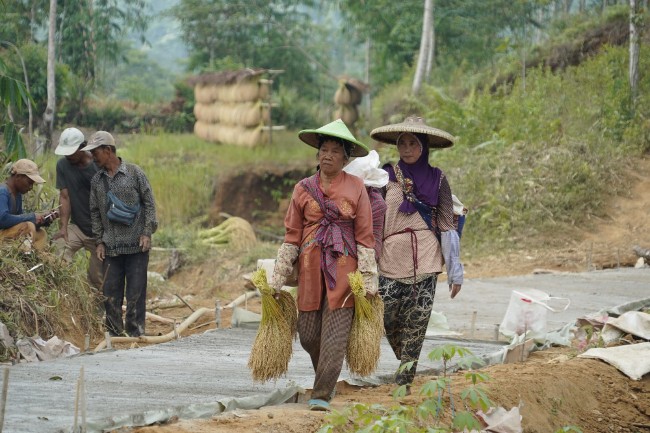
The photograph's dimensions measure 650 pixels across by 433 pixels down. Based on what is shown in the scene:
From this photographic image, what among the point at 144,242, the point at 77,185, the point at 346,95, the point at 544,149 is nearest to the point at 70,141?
the point at 77,185

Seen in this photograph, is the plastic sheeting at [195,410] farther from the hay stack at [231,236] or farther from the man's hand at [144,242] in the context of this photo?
the hay stack at [231,236]

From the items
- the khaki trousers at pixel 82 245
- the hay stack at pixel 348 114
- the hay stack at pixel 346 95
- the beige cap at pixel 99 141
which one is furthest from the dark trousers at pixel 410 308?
the hay stack at pixel 348 114

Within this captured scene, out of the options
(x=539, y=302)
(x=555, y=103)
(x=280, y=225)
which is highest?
(x=555, y=103)

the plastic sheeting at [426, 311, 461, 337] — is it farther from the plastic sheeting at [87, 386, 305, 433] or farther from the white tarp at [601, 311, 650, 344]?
the plastic sheeting at [87, 386, 305, 433]

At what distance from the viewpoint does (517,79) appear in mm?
23328

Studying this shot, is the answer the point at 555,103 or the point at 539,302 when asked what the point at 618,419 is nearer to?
the point at 539,302

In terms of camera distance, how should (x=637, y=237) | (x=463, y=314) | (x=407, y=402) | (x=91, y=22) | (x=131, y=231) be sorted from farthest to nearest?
(x=91, y=22) → (x=637, y=237) → (x=463, y=314) → (x=131, y=231) → (x=407, y=402)

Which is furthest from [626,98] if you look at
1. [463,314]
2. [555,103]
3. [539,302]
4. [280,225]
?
[539,302]

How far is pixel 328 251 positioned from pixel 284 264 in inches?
10.2

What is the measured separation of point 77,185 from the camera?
9438 mm

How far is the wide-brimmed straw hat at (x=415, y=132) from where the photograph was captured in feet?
21.7

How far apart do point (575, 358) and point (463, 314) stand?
241cm

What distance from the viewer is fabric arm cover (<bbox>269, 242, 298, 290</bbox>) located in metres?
6.11

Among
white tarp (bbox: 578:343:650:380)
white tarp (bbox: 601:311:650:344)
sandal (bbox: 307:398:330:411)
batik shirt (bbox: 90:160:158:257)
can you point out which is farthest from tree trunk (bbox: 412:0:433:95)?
sandal (bbox: 307:398:330:411)
